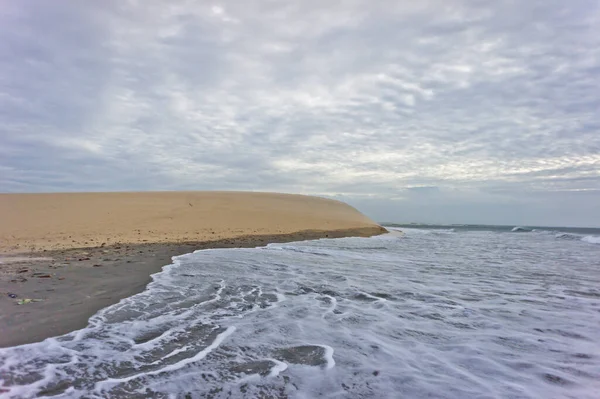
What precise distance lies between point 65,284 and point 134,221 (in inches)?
512

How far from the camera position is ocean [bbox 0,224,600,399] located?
9.68ft

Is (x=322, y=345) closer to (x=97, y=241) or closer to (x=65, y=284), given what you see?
(x=65, y=284)

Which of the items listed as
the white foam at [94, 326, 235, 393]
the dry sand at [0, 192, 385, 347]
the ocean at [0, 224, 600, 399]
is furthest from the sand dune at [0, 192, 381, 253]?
the white foam at [94, 326, 235, 393]

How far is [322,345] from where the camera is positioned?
12.9ft

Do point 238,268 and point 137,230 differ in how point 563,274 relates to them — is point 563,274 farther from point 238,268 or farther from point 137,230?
point 137,230

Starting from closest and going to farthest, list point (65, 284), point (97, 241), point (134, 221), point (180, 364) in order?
point (180, 364)
point (65, 284)
point (97, 241)
point (134, 221)

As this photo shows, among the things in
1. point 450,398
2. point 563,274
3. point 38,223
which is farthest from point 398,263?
point 38,223

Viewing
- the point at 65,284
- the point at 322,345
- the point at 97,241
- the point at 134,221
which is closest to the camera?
the point at 322,345

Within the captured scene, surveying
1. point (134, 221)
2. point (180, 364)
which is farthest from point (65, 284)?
point (134, 221)

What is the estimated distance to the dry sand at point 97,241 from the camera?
4.88 metres

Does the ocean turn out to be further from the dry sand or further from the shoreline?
the dry sand

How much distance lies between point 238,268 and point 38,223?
1300cm

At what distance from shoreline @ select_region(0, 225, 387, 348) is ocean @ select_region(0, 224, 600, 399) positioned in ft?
1.09

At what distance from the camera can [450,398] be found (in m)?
2.89
